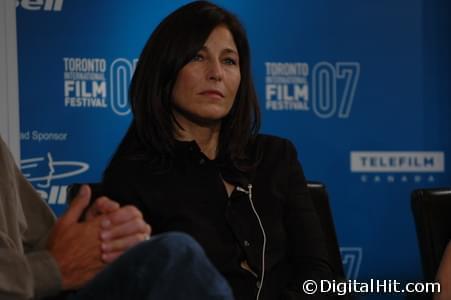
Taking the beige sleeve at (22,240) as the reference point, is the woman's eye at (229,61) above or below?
above

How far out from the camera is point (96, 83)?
3.86 m

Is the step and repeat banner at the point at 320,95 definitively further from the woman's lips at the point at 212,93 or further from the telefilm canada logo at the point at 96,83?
the woman's lips at the point at 212,93

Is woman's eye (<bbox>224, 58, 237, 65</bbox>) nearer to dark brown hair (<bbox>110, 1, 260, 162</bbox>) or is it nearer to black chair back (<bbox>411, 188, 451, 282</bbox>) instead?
dark brown hair (<bbox>110, 1, 260, 162</bbox>)

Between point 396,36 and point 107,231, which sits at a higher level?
point 396,36

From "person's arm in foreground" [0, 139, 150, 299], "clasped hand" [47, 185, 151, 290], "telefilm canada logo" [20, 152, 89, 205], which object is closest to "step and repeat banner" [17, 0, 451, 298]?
"telefilm canada logo" [20, 152, 89, 205]

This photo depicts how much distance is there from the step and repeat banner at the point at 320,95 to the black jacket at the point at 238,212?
1.71 m

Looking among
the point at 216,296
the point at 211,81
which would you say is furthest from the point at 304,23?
the point at 216,296

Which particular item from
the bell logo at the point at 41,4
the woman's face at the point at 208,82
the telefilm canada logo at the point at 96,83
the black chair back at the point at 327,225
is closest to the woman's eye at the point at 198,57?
the woman's face at the point at 208,82

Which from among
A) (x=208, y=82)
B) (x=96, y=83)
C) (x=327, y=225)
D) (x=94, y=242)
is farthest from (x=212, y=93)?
(x=96, y=83)

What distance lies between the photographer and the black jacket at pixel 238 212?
208 cm

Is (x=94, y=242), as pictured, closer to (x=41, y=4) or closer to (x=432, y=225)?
(x=432, y=225)

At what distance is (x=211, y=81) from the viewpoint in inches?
91.4

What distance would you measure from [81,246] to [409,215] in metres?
2.93

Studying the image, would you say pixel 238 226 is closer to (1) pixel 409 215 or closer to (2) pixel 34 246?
(2) pixel 34 246
